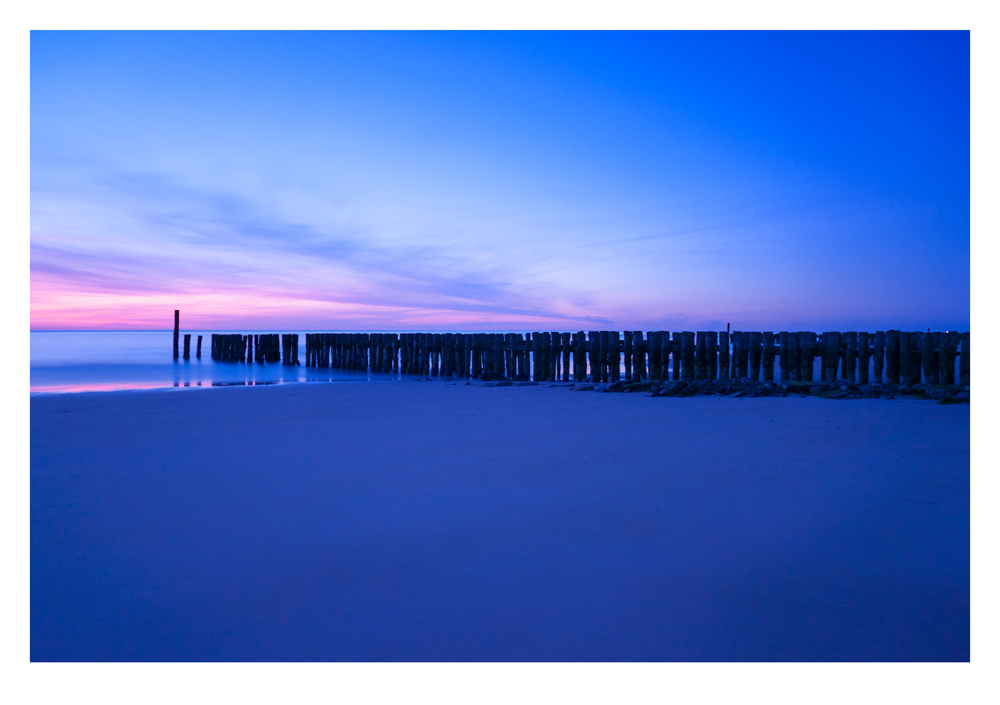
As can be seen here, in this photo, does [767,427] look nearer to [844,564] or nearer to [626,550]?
[844,564]

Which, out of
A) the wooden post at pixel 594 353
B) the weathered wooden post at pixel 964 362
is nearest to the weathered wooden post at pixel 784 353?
the weathered wooden post at pixel 964 362

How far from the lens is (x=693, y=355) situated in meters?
10.9

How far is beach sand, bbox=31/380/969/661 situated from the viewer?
5.75 ft

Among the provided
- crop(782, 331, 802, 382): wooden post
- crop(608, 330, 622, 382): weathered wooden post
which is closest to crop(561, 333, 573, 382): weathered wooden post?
crop(608, 330, 622, 382): weathered wooden post

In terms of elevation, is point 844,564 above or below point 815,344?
below

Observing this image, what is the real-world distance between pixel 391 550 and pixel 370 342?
1534 centimetres

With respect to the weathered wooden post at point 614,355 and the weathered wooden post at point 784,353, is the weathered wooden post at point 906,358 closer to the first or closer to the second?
the weathered wooden post at point 784,353

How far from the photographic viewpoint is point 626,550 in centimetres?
232

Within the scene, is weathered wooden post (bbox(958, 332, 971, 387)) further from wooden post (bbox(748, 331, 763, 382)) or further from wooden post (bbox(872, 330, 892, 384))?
wooden post (bbox(748, 331, 763, 382))

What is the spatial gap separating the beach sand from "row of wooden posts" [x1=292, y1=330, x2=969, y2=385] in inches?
234

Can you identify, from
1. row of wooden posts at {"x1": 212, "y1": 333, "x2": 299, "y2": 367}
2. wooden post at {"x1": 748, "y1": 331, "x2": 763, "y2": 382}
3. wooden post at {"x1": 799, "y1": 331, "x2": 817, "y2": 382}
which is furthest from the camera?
row of wooden posts at {"x1": 212, "y1": 333, "x2": 299, "y2": 367}

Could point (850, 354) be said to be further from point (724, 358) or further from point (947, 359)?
point (724, 358)
